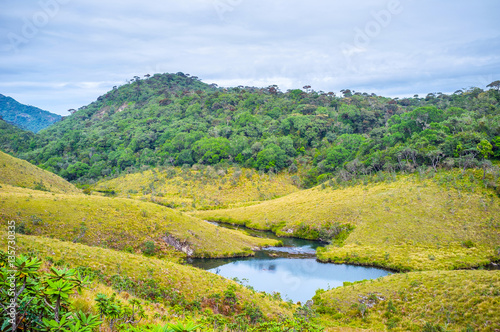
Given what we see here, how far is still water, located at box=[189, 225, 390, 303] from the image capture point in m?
36.2

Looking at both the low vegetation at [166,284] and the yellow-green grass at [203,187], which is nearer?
the low vegetation at [166,284]

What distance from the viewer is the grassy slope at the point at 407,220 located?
137 ft

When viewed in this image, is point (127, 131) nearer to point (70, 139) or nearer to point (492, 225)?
point (70, 139)

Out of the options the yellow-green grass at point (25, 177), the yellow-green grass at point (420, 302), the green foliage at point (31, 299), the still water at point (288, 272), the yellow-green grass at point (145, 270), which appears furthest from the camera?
the yellow-green grass at point (25, 177)

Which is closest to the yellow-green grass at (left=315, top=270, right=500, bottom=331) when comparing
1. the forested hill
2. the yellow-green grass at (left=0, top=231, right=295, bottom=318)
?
the yellow-green grass at (left=0, top=231, right=295, bottom=318)

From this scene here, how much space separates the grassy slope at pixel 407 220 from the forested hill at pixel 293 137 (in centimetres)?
895

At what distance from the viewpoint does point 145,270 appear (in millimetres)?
→ 26344

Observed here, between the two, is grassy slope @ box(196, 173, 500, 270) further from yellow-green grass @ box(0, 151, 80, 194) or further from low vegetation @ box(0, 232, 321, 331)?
yellow-green grass @ box(0, 151, 80, 194)

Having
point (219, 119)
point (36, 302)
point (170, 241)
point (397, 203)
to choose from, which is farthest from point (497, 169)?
point (219, 119)

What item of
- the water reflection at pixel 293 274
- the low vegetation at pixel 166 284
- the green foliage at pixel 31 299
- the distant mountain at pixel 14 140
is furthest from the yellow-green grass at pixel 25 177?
the distant mountain at pixel 14 140

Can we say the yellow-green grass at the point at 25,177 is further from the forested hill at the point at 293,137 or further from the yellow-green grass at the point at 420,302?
the yellow-green grass at the point at 420,302

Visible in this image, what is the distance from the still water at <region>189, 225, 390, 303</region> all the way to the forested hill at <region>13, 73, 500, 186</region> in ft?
113

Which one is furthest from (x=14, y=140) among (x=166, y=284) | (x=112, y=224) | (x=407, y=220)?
(x=407, y=220)

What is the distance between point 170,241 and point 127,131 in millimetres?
115261
